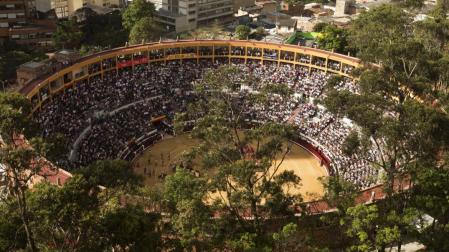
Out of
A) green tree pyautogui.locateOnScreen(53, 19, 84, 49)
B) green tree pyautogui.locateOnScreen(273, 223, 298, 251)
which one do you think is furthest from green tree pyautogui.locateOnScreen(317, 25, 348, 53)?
green tree pyautogui.locateOnScreen(273, 223, 298, 251)

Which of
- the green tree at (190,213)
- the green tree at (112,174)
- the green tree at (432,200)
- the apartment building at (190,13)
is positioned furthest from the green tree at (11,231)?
the apartment building at (190,13)

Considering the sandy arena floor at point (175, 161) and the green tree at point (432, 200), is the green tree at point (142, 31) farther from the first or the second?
the green tree at point (432, 200)

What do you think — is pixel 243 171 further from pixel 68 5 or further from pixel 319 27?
pixel 68 5

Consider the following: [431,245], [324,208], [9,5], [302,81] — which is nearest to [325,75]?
[302,81]

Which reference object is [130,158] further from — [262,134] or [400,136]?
[400,136]

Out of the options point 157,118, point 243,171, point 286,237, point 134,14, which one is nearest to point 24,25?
point 134,14
